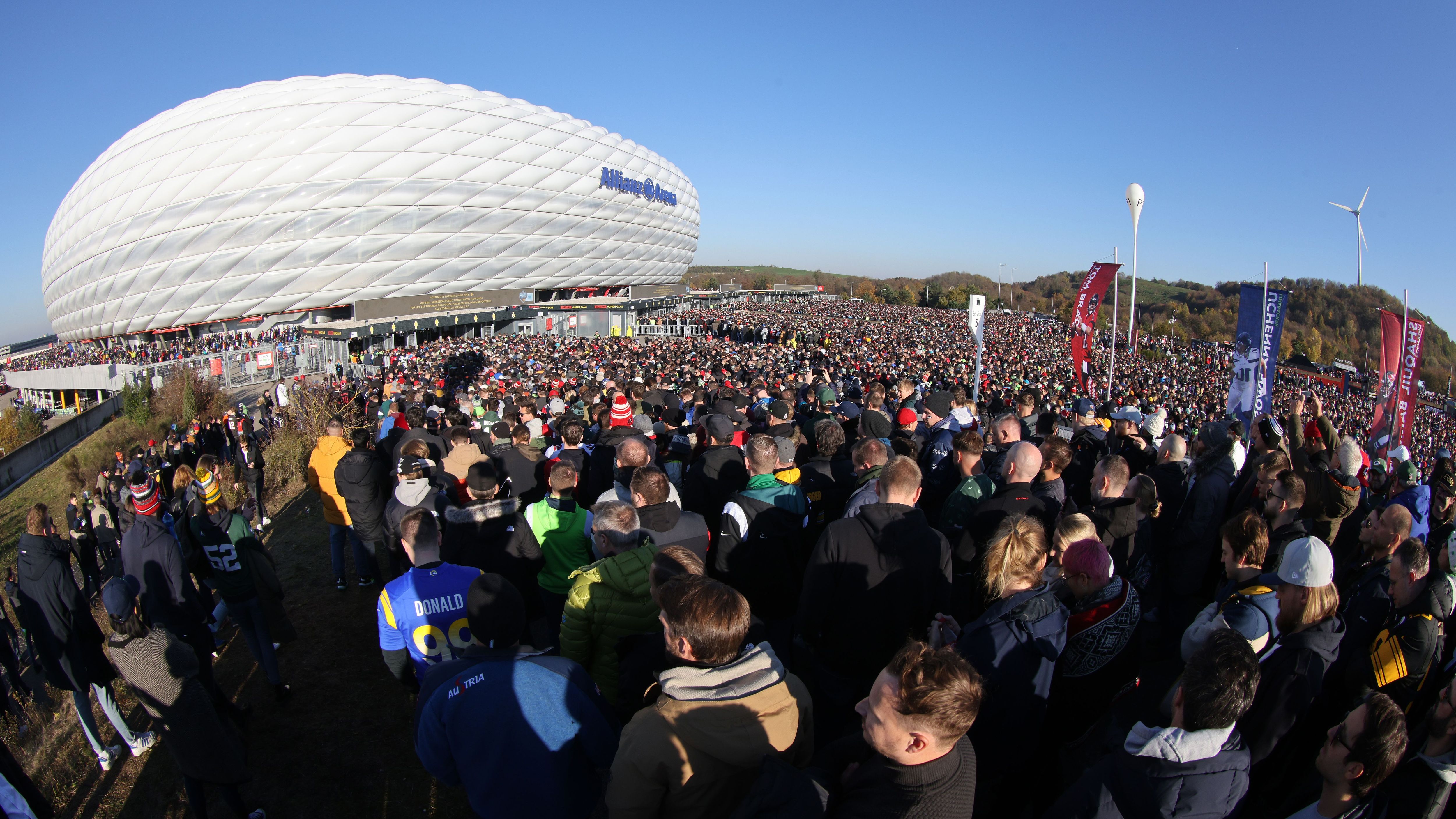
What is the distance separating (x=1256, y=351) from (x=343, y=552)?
914 cm

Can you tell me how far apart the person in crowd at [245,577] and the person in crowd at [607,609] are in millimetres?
2441

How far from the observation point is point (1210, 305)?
76.9 meters

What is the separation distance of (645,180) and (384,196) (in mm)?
21952

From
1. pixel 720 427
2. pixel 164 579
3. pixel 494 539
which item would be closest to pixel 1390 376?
pixel 720 427

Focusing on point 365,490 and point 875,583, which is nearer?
point 875,583

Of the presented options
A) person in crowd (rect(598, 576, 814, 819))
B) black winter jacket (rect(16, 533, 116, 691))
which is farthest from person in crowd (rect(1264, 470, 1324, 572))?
black winter jacket (rect(16, 533, 116, 691))

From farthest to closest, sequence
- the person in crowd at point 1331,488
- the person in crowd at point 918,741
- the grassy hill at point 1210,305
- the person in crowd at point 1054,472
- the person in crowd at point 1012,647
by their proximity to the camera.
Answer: the grassy hill at point 1210,305, the person in crowd at point 1331,488, the person in crowd at point 1054,472, the person in crowd at point 1012,647, the person in crowd at point 918,741

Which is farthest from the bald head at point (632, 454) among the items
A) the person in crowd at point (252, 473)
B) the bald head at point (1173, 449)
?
the person in crowd at point (252, 473)

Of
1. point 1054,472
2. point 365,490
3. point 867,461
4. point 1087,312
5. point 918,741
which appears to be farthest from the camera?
point 1087,312

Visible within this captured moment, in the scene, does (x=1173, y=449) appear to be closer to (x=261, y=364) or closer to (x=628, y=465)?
(x=628, y=465)

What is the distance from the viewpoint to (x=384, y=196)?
35625 mm

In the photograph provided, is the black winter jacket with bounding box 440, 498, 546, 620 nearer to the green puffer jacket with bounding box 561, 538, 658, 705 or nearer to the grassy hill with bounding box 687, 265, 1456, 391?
the green puffer jacket with bounding box 561, 538, 658, 705

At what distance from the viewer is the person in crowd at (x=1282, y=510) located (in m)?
3.21

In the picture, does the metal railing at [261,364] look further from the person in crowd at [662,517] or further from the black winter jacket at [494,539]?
the person in crowd at [662,517]
